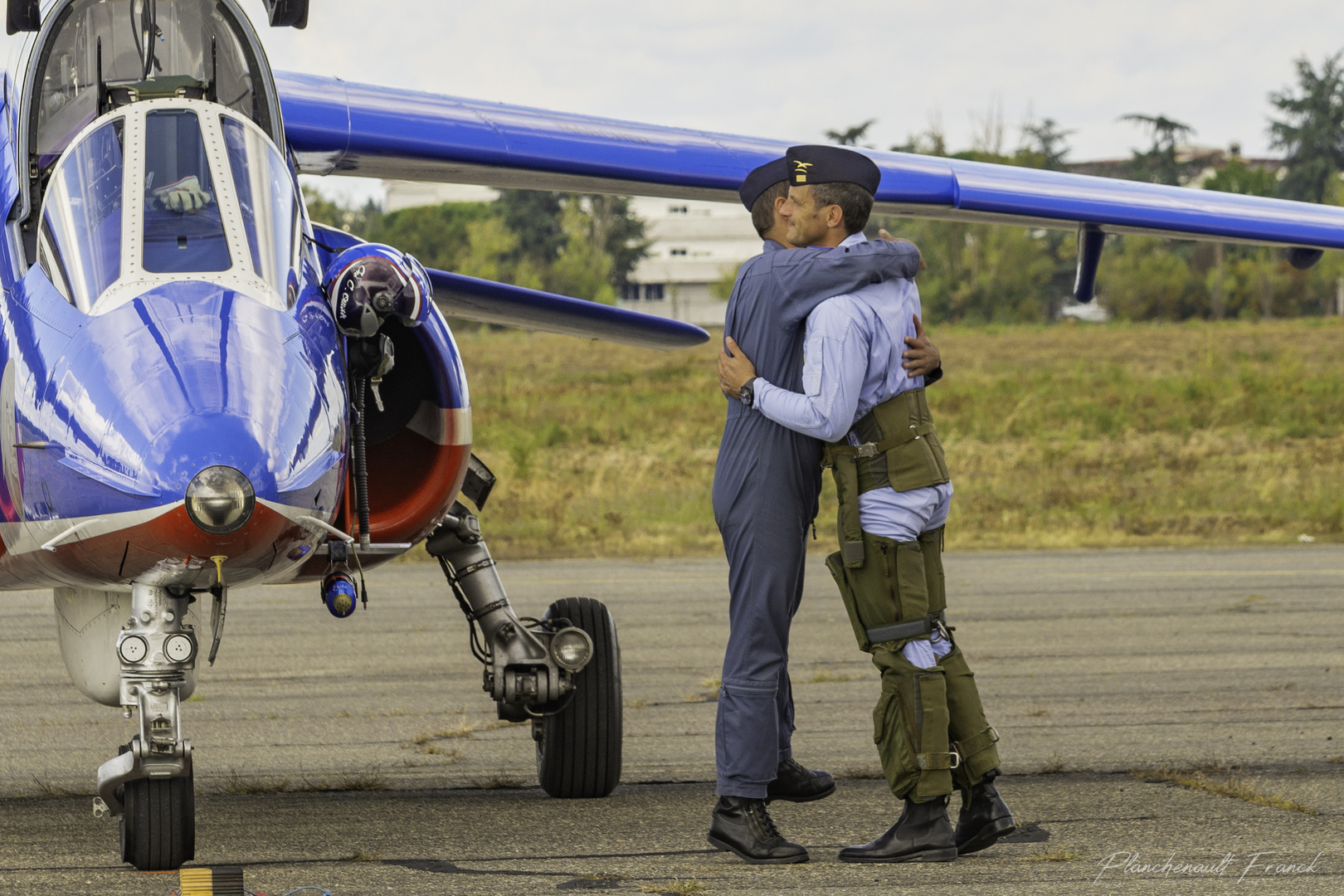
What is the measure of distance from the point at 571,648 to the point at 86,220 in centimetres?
265

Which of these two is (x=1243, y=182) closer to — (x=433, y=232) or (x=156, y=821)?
(x=433, y=232)

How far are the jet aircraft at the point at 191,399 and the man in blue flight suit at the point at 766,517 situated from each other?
1.17 metres

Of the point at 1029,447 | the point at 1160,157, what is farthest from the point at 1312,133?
the point at 1029,447

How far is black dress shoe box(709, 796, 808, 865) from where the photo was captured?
17.1 ft

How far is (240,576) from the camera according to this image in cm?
482

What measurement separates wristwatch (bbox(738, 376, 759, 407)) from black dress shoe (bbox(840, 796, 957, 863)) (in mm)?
1384

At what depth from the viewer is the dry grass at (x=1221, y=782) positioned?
6.17 m

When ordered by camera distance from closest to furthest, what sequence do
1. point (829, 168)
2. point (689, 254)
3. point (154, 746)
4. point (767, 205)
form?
point (154, 746)
point (829, 168)
point (767, 205)
point (689, 254)

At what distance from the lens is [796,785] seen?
6.15m

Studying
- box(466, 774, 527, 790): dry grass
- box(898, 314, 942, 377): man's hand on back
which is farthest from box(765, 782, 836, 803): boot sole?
box(898, 314, 942, 377): man's hand on back

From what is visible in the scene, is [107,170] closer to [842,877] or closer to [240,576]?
[240,576]

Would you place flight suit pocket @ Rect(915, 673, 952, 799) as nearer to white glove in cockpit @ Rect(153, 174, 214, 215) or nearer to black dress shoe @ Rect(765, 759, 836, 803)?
black dress shoe @ Rect(765, 759, 836, 803)

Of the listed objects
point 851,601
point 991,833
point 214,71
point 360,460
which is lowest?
point 991,833

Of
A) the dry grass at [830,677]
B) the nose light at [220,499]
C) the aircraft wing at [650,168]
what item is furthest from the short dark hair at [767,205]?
the dry grass at [830,677]
